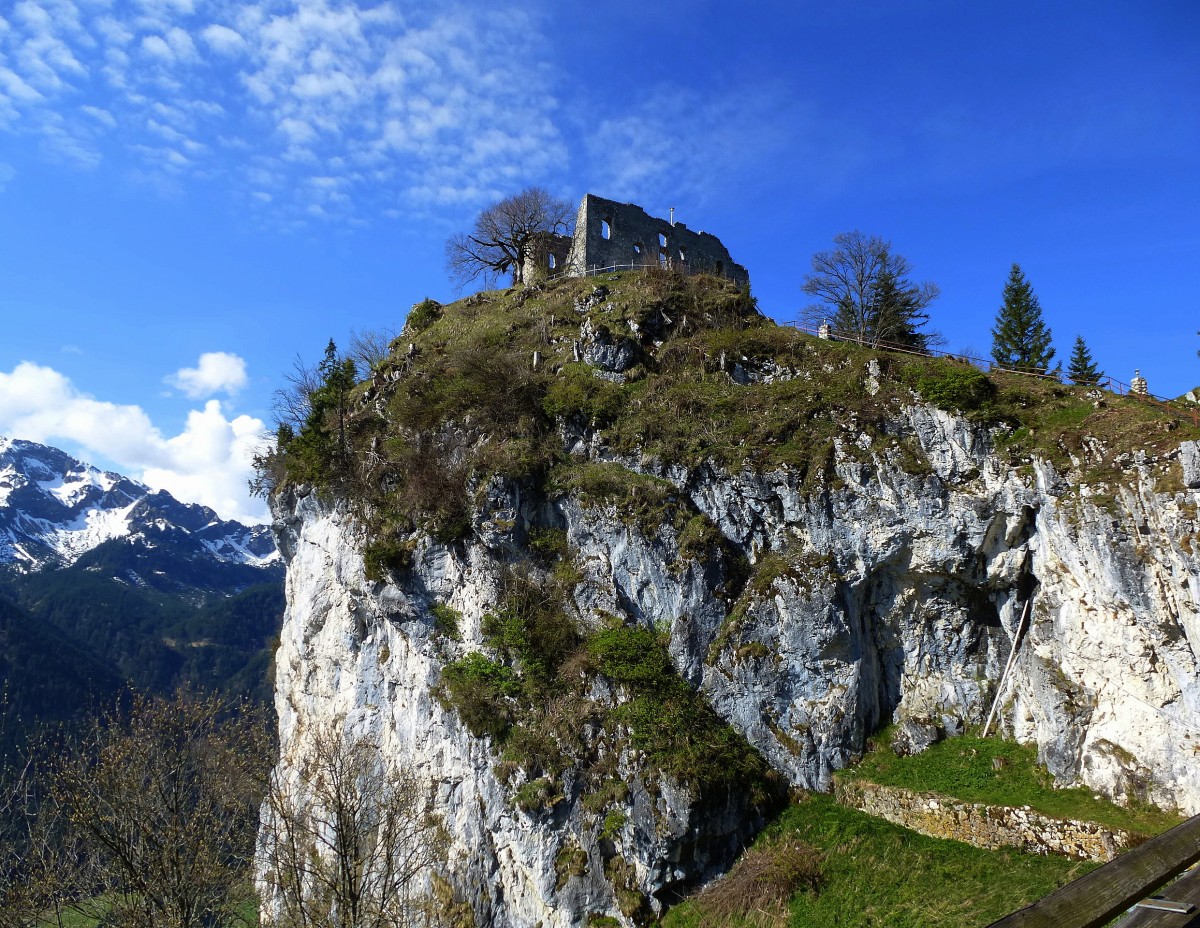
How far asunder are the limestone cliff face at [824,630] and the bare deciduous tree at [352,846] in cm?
84

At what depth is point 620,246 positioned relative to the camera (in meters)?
36.6

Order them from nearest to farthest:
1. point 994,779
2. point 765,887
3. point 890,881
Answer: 1. point 890,881
2. point 765,887
3. point 994,779

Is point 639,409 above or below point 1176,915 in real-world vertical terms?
above

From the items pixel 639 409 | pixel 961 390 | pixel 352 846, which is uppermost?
pixel 639 409

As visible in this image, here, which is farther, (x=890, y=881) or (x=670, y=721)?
(x=670, y=721)

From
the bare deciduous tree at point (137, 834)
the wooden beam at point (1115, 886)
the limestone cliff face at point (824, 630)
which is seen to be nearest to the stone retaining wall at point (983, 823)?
the limestone cliff face at point (824, 630)

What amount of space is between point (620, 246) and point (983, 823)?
29847 mm

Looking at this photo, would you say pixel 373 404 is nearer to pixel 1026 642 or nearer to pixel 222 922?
pixel 222 922

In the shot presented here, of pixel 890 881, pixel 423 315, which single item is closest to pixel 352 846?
pixel 890 881

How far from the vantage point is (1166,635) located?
1562 cm

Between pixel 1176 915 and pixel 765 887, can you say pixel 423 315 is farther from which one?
pixel 1176 915

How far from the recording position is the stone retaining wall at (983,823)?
14.5m

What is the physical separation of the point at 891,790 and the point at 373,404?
74.9 feet

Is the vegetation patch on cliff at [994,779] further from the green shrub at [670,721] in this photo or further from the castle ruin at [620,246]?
the castle ruin at [620,246]
